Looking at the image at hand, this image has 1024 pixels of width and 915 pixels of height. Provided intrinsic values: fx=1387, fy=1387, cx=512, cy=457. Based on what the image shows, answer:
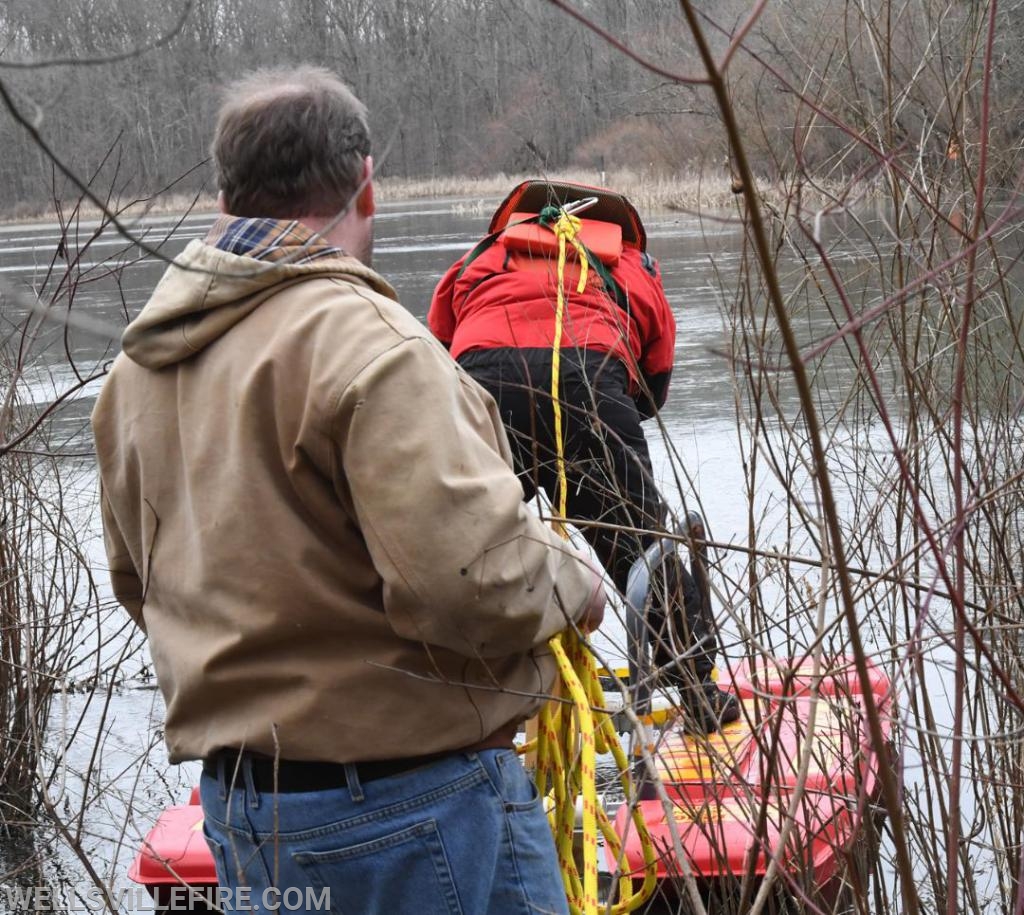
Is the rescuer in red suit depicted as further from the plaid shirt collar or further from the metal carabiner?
the plaid shirt collar

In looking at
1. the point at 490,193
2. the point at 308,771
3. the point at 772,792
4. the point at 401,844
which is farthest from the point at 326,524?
the point at 490,193

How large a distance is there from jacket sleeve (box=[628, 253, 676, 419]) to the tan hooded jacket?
2.05m

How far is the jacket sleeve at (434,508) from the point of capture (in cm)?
194

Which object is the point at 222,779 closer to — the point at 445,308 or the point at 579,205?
the point at 579,205

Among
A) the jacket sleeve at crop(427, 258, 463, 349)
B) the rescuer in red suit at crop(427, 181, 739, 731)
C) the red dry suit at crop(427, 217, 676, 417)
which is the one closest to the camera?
the rescuer in red suit at crop(427, 181, 739, 731)

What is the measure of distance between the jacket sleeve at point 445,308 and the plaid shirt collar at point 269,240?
7.54 feet

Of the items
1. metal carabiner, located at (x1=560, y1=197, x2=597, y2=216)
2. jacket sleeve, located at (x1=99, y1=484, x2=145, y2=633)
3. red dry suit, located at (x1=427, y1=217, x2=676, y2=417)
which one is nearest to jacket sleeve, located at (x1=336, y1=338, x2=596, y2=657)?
jacket sleeve, located at (x1=99, y1=484, x2=145, y2=633)

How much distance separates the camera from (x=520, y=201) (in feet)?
14.6

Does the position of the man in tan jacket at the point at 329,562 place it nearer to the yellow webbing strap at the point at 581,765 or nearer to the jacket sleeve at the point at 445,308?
the yellow webbing strap at the point at 581,765

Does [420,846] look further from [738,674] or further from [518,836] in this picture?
[738,674]

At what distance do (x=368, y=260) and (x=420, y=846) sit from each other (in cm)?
99

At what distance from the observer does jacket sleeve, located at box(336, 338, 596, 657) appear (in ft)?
6.36

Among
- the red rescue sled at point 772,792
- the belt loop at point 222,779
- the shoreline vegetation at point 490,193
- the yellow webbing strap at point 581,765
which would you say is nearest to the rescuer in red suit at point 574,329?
the red rescue sled at point 772,792

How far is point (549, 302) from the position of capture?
161 inches
